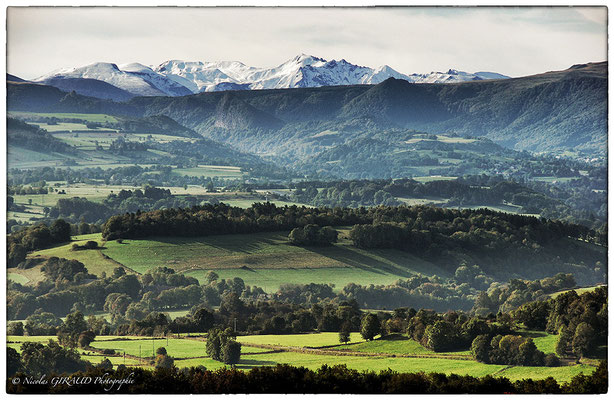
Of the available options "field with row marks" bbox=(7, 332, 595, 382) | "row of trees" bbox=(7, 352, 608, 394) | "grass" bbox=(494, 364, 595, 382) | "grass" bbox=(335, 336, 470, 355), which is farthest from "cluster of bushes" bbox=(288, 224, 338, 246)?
"row of trees" bbox=(7, 352, 608, 394)

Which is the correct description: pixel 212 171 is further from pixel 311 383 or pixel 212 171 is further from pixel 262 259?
pixel 311 383

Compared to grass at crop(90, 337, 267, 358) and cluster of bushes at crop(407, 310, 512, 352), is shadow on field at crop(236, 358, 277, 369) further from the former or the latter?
cluster of bushes at crop(407, 310, 512, 352)

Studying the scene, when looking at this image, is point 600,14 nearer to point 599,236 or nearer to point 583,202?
point 599,236

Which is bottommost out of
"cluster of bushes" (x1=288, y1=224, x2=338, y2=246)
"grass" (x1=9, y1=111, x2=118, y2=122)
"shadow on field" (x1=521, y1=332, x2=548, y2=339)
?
"shadow on field" (x1=521, y1=332, x2=548, y2=339)

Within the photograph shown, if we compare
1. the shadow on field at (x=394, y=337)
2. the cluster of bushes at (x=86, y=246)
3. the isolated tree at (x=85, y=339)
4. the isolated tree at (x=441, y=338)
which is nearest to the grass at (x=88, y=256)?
the cluster of bushes at (x=86, y=246)

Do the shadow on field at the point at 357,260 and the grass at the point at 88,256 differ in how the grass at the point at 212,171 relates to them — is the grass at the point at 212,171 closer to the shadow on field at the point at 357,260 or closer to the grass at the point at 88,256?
the shadow on field at the point at 357,260

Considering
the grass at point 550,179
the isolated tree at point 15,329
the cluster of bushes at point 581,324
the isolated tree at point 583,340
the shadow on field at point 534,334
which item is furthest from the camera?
the grass at point 550,179

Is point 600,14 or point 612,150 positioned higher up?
point 600,14
